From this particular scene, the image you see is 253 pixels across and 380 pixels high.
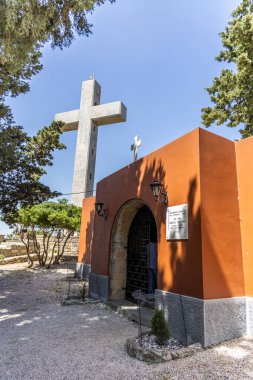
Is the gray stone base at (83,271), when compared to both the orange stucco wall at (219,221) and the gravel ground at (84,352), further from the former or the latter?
the orange stucco wall at (219,221)

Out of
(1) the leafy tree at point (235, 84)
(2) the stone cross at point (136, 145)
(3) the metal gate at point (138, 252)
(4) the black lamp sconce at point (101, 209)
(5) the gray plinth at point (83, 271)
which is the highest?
(1) the leafy tree at point (235, 84)

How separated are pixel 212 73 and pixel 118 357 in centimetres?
1244

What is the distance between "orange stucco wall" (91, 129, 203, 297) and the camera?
14.0 ft

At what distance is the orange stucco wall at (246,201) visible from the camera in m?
4.57

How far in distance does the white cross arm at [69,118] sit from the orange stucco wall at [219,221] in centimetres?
1427

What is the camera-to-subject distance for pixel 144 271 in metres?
6.87

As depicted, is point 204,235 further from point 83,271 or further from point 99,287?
point 83,271

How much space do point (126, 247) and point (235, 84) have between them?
342 inches

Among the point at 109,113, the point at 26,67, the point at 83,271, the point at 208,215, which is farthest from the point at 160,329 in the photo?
the point at 109,113

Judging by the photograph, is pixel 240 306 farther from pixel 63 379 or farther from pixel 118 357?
pixel 63 379

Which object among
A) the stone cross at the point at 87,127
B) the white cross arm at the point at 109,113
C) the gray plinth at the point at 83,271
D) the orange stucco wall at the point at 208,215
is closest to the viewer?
the orange stucco wall at the point at 208,215

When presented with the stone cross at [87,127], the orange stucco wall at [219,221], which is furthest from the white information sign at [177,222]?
the stone cross at [87,127]

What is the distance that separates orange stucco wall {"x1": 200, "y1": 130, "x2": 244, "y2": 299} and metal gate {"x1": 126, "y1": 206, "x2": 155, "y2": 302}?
2.56 meters

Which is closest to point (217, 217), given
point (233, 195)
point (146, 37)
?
point (233, 195)
